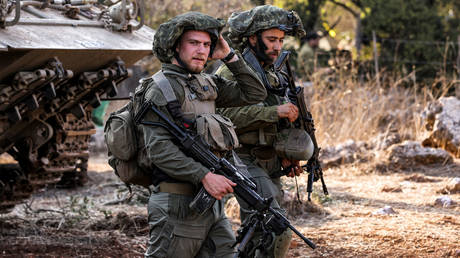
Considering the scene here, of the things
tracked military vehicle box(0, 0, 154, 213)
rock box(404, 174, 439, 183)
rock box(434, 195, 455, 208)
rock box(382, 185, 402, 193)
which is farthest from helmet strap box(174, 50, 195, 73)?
rock box(404, 174, 439, 183)

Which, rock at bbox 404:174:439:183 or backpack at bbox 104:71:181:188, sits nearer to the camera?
backpack at bbox 104:71:181:188

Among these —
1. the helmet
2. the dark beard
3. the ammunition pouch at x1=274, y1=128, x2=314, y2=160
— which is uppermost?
the helmet

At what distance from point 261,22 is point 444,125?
20.8 ft

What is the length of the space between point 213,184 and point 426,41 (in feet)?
43.0

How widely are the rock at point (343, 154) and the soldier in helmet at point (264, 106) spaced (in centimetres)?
559

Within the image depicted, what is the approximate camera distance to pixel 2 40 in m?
5.43

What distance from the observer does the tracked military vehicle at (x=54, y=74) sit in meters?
5.86

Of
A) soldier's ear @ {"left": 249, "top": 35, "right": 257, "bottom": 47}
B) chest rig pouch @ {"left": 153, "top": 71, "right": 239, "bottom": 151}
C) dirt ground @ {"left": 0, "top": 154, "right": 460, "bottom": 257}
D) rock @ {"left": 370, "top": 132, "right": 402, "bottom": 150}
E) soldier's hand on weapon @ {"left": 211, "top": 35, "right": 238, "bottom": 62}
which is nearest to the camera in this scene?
chest rig pouch @ {"left": 153, "top": 71, "right": 239, "bottom": 151}

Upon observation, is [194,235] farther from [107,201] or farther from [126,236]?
[107,201]

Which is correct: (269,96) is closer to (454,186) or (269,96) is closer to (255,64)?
(255,64)

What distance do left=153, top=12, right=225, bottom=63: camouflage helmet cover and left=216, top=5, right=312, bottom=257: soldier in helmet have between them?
77 centimetres

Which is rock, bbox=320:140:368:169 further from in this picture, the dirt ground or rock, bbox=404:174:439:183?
rock, bbox=404:174:439:183

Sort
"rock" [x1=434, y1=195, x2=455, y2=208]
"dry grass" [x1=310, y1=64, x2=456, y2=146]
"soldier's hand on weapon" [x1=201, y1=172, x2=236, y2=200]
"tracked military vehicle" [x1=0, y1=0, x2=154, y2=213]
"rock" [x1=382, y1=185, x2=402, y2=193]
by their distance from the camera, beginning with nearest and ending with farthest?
"soldier's hand on weapon" [x1=201, y1=172, x2=236, y2=200], "tracked military vehicle" [x1=0, y1=0, x2=154, y2=213], "rock" [x1=434, y1=195, x2=455, y2=208], "rock" [x1=382, y1=185, x2=402, y2=193], "dry grass" [x1=310, y1=64, x2=456, y2=146]

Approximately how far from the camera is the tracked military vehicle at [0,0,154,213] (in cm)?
586
